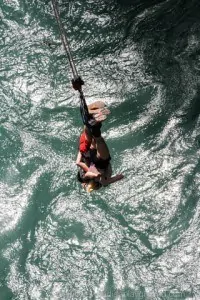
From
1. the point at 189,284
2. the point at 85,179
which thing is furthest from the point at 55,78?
the point at 189,284

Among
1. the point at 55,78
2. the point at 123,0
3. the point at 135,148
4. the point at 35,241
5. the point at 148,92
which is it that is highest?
the point at 123,0

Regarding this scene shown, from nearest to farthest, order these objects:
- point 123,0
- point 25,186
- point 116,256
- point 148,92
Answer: point 116,256 → point 25,186 → point 148,92 → point 123,0

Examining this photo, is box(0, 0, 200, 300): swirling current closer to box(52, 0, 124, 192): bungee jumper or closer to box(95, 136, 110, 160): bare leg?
box(52, 0, 124, 192): bungee jumper

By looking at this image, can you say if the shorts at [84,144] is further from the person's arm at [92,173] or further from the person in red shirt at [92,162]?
the person's arm at [92,173]

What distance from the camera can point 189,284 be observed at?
30.1 feet

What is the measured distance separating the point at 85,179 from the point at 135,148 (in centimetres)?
349

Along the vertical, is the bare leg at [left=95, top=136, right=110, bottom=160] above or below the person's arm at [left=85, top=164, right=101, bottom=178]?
above

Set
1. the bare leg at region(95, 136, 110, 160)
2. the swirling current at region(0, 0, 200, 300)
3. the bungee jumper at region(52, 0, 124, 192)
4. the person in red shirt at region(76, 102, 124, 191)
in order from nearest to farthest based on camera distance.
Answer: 1. the bungee jumper at region(52, 0, 124, 192)
2. the bare leg at region(95, 136, 110, 160)
3. the person in red shirt at region(76, 102, 124, 191)
4. the swirling current at region(0, 0, 200, 300)

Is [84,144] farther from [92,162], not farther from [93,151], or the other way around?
[92,162]

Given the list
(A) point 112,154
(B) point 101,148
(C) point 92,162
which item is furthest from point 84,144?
(A) point 112,154

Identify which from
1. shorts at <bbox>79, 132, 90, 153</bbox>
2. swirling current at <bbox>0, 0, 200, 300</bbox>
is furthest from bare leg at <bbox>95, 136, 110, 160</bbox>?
swirling current at <bbox>0, 0, 200, 300</bbox>

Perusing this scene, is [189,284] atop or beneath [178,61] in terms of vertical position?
beneath

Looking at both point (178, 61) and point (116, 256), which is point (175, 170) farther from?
point (178, 61)

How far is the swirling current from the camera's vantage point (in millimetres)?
9625
